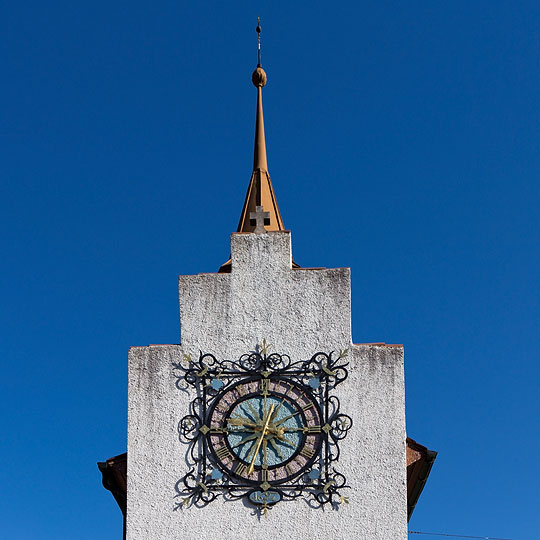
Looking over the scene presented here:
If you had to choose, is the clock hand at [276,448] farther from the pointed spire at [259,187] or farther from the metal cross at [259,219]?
the pointed spire at [259,187]

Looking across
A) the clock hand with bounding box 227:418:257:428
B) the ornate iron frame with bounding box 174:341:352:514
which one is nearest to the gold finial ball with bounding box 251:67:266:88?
the ornate iron frame with bounding box 174:341:352:514

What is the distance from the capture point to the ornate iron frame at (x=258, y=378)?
50.1 feet

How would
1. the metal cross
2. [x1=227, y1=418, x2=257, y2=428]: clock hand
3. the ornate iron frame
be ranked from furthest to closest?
the metal cross, [x1=227, y1=418, x2=257, y2=428]: clock hand, the ornate iron frame

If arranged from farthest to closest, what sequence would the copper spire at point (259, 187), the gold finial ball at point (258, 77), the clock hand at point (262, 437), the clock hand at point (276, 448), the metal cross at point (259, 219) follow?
the gold finial ball at point (258, 77), the copper spire at point (259, 187), the metal cross at point (259, 219), the clock hand at point (276, 448), the clock hand at point (262, 437)

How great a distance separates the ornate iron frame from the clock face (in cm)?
9

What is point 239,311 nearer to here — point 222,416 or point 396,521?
point 222,416

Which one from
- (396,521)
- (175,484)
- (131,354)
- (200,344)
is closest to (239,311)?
(200,344)

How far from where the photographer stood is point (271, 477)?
15.4 m

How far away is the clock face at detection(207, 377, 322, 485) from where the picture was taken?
15.4m

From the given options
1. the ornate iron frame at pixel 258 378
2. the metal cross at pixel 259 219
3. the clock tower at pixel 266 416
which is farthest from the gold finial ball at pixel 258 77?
the ornate iron frame at pixel 258 378

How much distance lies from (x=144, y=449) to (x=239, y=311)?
2562mm

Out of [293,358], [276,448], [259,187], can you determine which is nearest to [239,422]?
[276,448]

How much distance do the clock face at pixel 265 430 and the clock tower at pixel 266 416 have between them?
0.05 ft

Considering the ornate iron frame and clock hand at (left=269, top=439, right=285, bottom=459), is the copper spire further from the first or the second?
clock hand at (left=269, top=439, right=285, bottom=459)
